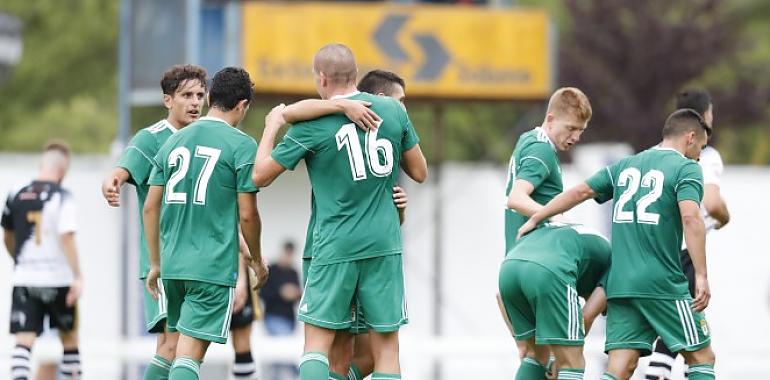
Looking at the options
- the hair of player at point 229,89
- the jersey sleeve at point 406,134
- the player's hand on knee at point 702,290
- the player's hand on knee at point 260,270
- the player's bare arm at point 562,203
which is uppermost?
the hair of player at point 229,89

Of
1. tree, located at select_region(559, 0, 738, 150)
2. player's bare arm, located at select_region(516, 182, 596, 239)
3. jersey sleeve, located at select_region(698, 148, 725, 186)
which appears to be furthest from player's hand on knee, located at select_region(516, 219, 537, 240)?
tree, located at select_region(559, 0, 738, 150)

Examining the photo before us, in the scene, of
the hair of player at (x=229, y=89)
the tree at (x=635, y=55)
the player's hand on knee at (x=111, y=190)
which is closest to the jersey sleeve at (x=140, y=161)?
the player's hand on knee at (x=111, y=190)

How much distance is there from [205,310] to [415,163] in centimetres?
160

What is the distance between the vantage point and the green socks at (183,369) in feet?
31.5

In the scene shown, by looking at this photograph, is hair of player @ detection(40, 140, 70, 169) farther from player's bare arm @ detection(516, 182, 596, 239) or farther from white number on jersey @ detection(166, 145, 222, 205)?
player's bare arm @ detection(516, 182, 596, 239)

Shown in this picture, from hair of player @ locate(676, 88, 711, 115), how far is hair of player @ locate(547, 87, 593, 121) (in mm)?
1377

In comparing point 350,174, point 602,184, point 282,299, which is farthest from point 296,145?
point 282,299

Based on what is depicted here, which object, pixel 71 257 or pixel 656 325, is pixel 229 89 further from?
pixel 71 257

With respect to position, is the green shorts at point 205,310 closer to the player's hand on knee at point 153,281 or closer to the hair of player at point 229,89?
the player's hand on knee at point 153,281

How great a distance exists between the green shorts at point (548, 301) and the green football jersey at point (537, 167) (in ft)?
1.80

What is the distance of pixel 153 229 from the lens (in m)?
10.0

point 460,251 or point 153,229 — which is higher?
point 153,229

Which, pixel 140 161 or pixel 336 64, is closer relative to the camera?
pixel 336 64

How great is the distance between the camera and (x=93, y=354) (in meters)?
18.4
